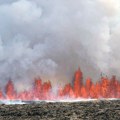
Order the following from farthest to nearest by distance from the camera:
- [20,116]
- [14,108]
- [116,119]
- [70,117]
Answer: [14,108]
[20,116]
[70,117]
[116,119]

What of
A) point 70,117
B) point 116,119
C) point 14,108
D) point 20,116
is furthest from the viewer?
point 14,108

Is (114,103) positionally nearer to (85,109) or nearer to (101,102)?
(101,102)

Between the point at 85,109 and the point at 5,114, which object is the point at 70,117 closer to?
the point at 85,109

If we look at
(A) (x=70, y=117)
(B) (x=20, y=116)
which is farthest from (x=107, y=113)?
(B) (x=20, y=116)

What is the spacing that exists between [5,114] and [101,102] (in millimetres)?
10549

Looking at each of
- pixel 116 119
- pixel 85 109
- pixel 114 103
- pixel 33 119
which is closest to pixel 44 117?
pixel 33 119

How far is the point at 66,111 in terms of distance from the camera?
29266 millimetres

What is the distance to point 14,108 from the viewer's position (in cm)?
3231

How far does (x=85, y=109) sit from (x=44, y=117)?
4345 millimetres

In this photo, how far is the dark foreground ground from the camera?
27078mm

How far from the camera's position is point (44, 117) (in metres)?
27.9

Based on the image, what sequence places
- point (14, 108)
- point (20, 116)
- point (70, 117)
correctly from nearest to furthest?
point (70, 117), point (20, 116), point (14, 108)

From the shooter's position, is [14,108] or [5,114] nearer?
[5,114]

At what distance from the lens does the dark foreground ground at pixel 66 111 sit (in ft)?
88.8
